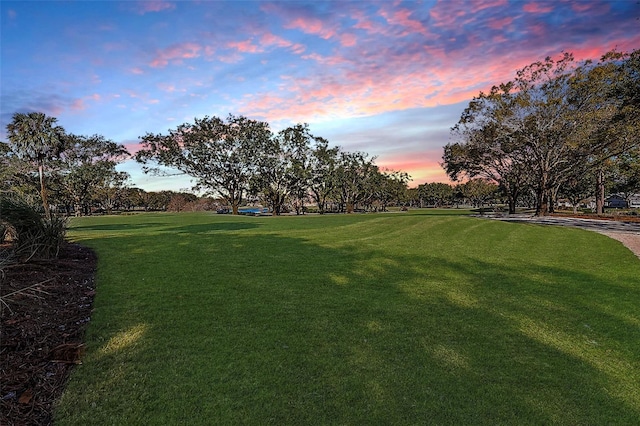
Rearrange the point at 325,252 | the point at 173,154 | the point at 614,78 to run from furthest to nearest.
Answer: the point at 173,154 < the point at 614,78 < the point at 325,252

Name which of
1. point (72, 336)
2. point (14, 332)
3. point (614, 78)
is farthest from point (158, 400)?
point (614, 78)

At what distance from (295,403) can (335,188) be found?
2256 inches

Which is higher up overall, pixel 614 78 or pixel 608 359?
pixel 614 78

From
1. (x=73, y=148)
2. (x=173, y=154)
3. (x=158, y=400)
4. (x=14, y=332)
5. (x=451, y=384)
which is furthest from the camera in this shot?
(x=73, y=148)

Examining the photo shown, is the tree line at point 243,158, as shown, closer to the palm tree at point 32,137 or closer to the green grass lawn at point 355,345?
the palm tree at point 32,137

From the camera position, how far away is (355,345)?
4.43m

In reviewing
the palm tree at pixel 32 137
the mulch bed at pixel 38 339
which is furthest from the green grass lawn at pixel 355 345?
the palm tree at pixel 32 137

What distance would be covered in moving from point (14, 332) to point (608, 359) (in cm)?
762

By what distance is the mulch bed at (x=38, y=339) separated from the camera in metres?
3.13

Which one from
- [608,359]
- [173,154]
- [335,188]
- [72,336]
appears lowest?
[608,359]

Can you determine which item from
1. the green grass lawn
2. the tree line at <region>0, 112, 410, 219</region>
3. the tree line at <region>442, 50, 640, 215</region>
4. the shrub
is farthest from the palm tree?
the tree line at <region>442, 50, 640, 215</region>

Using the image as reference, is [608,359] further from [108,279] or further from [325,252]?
[108,279]

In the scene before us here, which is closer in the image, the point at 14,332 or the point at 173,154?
the point at 14,332

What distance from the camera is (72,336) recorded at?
4.38 meters
